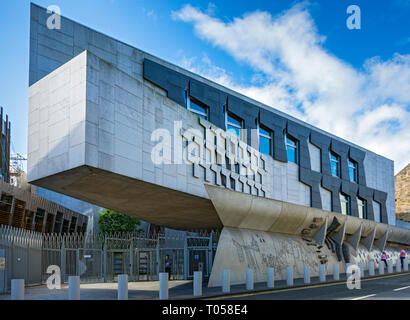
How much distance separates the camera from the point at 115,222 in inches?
1859

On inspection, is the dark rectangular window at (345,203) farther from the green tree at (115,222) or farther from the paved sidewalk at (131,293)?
the paved sidewalk at (131,293)

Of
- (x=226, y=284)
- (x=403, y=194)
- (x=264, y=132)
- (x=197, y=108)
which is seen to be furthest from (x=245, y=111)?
(x=403, y=194)

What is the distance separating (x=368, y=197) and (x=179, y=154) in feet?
110

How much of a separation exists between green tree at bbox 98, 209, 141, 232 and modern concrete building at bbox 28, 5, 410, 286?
13.8 meters

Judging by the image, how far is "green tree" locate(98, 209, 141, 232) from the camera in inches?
1838

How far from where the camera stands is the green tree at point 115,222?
153 feet

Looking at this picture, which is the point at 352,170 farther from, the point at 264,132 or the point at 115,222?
the point at 115,222

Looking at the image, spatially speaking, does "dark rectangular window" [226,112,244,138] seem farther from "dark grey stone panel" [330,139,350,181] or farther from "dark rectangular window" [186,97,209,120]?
"dark grey stone panel" [330,139,350,181]

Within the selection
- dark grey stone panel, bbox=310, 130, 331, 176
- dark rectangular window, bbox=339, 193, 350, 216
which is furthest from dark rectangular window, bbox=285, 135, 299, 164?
dark rectangular window, bbox=339, 193, 350, 216

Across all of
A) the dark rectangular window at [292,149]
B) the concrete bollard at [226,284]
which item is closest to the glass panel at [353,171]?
the dark rectangular window at [292,149]

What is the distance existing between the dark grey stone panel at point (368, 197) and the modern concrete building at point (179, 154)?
23.4ft

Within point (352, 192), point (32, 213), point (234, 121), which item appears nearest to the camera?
point (234, 121)
